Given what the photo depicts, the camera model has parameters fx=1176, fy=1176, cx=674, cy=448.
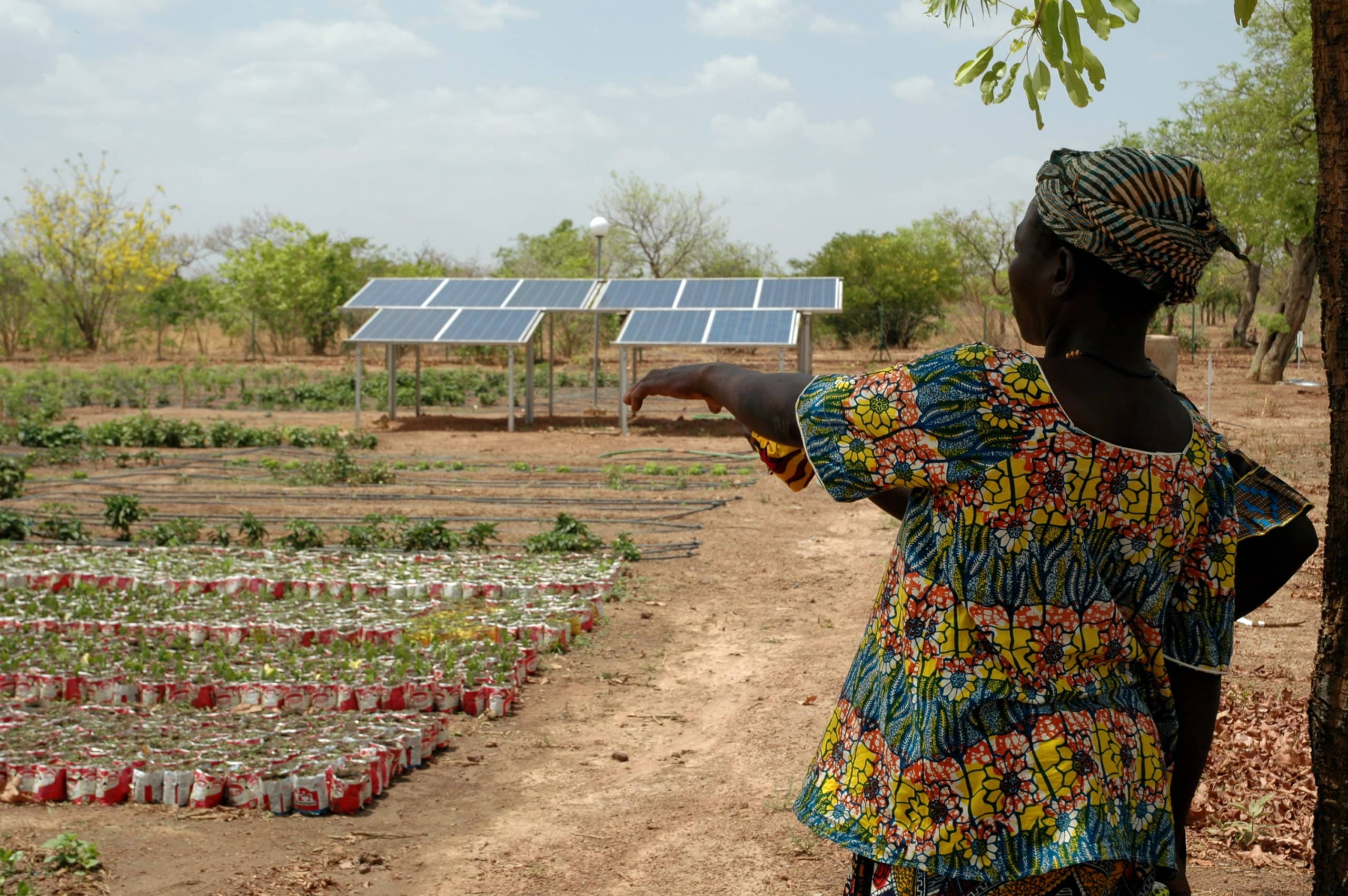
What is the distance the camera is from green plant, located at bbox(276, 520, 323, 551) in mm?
9422

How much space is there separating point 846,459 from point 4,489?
12.5 m

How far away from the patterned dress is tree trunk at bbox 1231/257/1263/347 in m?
31.1

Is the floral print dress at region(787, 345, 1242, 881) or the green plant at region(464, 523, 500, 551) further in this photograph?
the green plant at region(464, 523, 500, 551)

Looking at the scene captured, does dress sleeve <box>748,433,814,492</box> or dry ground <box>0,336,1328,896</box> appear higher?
dress sleeve <box>748,433,814,492</box>

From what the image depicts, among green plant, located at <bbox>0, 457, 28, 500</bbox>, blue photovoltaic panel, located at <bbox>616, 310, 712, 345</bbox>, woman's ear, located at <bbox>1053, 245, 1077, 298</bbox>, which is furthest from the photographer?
blue photovoltaic panel, located at <bbox>616, 310, 712, 345</bbox>

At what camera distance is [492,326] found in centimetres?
1958

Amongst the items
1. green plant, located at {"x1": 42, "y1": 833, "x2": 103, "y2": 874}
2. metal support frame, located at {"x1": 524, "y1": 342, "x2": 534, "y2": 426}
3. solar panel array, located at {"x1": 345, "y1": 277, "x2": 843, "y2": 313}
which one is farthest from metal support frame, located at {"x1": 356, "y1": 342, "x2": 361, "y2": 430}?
green plant, located at {"x1": 42, "y1": 833, "x2": 103, "y2": 874}

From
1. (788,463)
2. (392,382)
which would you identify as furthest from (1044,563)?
(392,382)

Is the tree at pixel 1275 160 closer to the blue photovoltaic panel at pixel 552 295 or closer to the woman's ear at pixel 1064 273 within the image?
the blue photovoltaic panel at pixel 552 295

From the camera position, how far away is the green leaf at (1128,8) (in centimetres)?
298

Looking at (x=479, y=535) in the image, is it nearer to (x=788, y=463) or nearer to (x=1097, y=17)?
(x=1097, y=17)

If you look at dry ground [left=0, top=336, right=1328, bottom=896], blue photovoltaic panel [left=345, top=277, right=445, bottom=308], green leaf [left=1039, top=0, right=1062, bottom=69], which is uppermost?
blue photovoltaic panel [left=345, top=277, right=445, bottom=308]

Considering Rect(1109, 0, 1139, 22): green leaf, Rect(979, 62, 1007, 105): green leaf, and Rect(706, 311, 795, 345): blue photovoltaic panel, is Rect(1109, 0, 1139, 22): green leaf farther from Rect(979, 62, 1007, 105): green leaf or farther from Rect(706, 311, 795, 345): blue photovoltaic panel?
Rect(706, 311, 795, 345): blue photovoltaic panel

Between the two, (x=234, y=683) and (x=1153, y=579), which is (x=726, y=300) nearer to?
(x=234, y=683)
